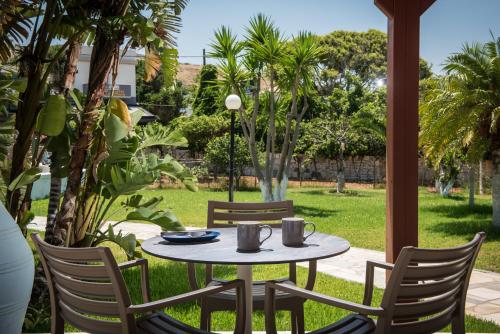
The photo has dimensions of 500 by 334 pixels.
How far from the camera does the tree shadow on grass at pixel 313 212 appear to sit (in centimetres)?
1082

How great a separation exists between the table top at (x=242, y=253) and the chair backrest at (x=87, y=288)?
317 millimetres

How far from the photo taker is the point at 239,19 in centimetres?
3578

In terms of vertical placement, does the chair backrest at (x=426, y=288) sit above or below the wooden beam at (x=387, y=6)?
below

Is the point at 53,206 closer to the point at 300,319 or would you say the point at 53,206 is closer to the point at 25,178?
the point at 25,178

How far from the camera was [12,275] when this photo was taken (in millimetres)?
2186

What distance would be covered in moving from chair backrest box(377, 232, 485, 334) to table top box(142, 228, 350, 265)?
35cm

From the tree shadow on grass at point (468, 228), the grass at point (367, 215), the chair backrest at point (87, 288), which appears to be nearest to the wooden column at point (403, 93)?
the chair backrest at point (87, 288)

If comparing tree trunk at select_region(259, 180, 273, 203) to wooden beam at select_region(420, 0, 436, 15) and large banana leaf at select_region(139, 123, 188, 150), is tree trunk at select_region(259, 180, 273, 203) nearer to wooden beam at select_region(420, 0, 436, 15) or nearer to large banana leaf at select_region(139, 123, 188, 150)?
large banana leaf at select_region(139, 123, 188, 150)

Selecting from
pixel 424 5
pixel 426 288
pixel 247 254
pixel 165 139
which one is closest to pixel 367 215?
pixel 165 139

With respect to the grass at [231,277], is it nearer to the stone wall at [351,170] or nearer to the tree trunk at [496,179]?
the tree trunk at [496,179]

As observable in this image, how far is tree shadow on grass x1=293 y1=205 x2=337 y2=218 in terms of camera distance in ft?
35.5

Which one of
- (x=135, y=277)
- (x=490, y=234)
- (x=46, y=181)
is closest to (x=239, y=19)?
(x=46, y=181)

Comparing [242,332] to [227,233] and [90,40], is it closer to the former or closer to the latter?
[227,233]

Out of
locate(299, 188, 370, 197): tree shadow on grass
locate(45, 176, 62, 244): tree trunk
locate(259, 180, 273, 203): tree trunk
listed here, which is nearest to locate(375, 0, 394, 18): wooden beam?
locate(45, 176, 62, 244): tree trunk
